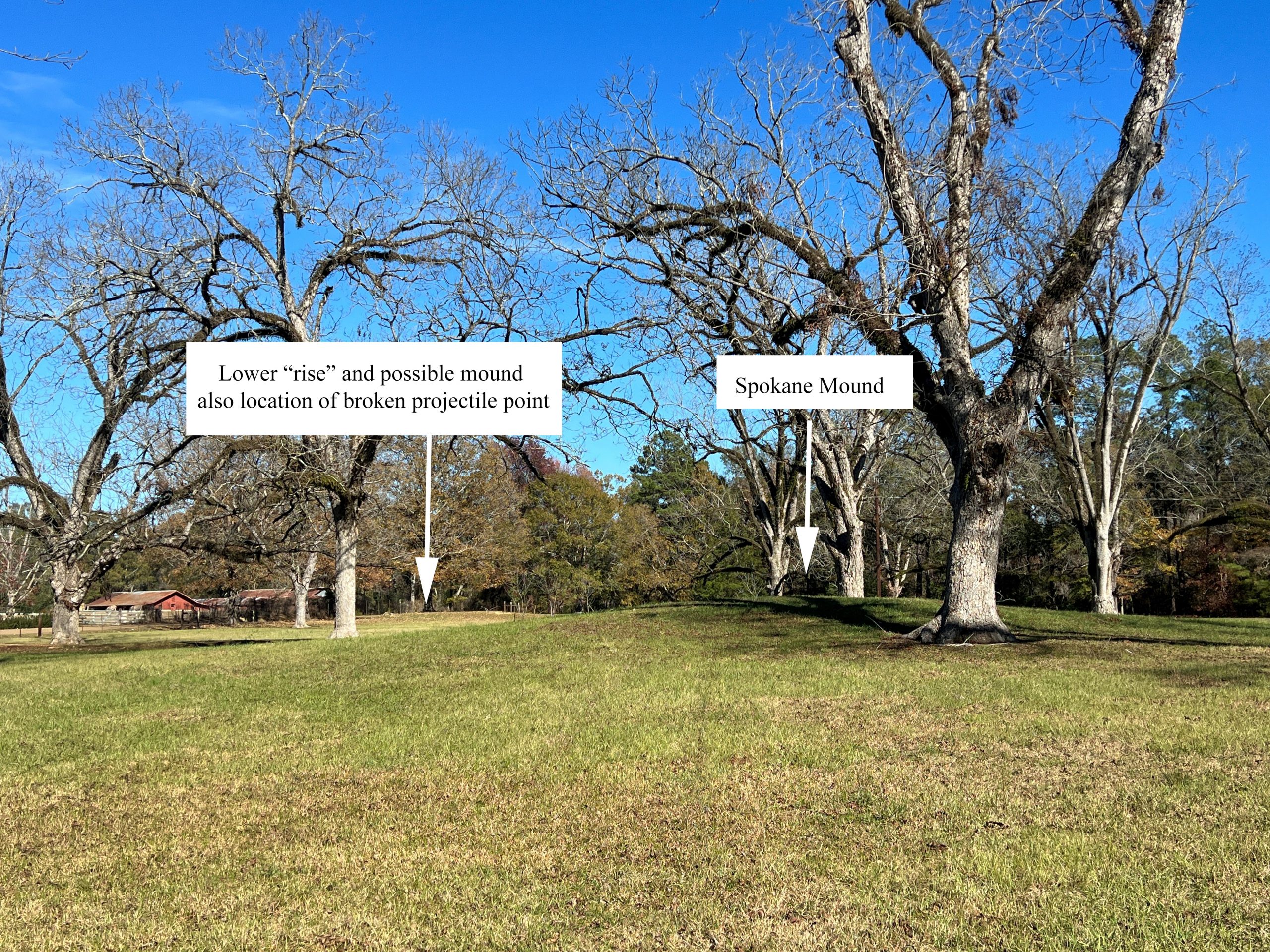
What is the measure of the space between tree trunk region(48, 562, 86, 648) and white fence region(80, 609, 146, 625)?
33604 mm

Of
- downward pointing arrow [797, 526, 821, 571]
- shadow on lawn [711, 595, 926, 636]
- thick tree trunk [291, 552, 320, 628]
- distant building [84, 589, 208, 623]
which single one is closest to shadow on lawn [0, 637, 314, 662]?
shadow on lawn [711, 595, 926, 636]

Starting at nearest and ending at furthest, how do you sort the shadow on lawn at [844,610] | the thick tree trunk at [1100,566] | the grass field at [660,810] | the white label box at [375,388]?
the grass field at [660,810] → the white label box at [375,388] → the shadow on lawn at [844,610] → the thick tree trunk at [1100,566]

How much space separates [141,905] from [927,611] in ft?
50.3

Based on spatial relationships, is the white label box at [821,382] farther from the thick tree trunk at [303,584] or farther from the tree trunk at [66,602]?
the thick tree trunk at [303,584]

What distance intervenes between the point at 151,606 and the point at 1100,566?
6157 cm

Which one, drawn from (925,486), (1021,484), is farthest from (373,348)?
(1021,484)

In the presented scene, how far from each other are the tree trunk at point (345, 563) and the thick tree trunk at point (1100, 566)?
19.0 metres

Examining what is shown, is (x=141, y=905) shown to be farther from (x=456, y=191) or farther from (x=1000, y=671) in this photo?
(x=456, y=191)

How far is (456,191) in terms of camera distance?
21281 mm

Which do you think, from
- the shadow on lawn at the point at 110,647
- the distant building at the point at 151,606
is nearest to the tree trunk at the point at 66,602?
the shadow on lawn at the point at 110,647

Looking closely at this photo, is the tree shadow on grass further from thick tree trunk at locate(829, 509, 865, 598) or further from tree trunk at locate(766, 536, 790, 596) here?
tree trunk at locate(766, 536, 790, 596)

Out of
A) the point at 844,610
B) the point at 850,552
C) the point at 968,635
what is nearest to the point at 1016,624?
the point at 844,610

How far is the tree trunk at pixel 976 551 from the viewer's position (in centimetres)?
1382

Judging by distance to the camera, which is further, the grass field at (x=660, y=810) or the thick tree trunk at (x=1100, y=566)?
the thick tree trunk at (x=1100, y=566)
